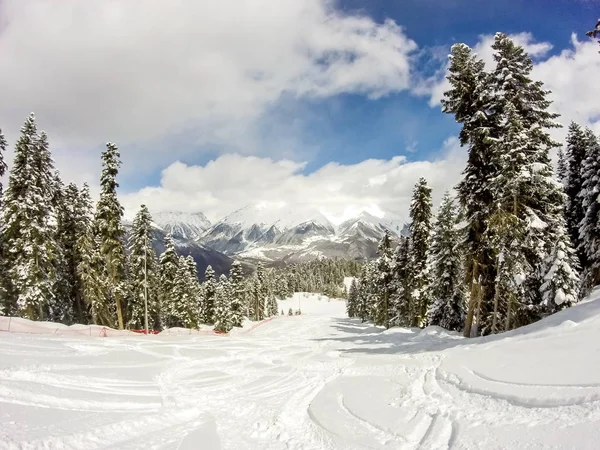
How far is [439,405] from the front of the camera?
8977mm

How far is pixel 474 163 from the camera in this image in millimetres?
22484

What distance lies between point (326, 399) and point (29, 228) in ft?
96.0

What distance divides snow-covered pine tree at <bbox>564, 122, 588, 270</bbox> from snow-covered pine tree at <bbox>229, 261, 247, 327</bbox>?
49471mm

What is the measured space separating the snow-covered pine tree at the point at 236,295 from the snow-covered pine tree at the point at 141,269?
17.9 m

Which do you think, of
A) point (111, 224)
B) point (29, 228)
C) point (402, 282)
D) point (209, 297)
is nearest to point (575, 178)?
point (402, 282)

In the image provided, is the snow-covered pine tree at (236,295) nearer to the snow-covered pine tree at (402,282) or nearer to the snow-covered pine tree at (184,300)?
the snow-covered pine tree at (184,300)

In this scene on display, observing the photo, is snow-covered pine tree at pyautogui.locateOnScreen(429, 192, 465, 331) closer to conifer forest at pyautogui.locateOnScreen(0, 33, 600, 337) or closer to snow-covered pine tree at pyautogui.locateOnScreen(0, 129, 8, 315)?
conifer forest at pyautogui.locateOnScreen(0, 33, 600, 337)

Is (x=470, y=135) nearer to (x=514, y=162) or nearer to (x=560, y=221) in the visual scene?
(x=514, y=162)

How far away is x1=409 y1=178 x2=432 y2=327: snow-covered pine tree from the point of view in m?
37.2

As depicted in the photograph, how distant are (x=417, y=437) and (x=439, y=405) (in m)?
1.95

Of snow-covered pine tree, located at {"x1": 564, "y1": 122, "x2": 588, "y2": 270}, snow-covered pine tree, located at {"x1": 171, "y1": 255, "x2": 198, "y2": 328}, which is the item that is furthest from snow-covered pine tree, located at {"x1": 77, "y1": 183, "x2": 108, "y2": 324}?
snow-covered pine tree, located at {"x1": 564, "y1": 122, "x2": 588, "y2": 270}

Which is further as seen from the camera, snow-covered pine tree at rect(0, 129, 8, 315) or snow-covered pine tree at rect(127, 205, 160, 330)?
snow-covered pine tree at rect(127, 205, 160, 330)

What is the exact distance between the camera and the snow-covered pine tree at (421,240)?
1465 inches

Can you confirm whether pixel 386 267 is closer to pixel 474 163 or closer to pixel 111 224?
pixel 474 163
